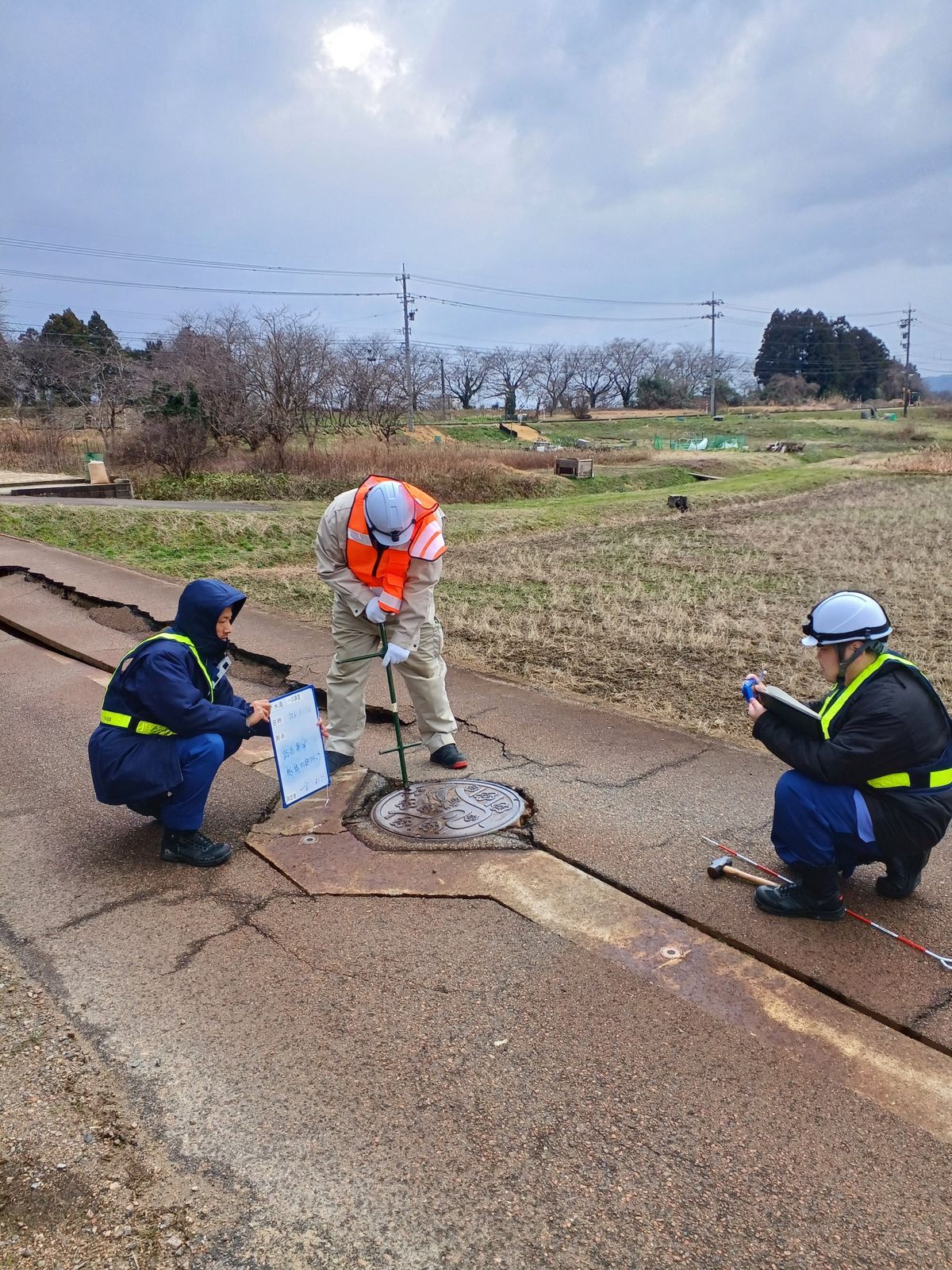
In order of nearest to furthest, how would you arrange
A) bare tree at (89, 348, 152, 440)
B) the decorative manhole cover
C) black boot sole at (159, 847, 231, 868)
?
black boot sole at (159, 847, 231, 868)
the decorative manhole cover
bare tree at (89, 348, 152, 440)

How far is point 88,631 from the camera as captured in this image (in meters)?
8.30

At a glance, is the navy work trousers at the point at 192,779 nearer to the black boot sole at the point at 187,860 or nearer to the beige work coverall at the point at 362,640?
the black boot sole at the point at 187,860

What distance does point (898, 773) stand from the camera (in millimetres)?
3262

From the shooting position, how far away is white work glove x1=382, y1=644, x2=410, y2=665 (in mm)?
4715

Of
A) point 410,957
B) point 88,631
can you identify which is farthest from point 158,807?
point 88,631

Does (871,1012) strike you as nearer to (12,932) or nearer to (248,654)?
(12,932)

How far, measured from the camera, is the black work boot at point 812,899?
3.44 meters

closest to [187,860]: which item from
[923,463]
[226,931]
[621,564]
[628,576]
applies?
[226,931]

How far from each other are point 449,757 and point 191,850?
162cm

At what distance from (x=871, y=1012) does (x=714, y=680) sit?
418 cm

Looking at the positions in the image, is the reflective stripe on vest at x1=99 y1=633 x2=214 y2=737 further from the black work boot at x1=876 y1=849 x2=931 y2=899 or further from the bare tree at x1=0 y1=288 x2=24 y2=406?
the bare tree at x1=0 y1=288 x2=24 y2=406

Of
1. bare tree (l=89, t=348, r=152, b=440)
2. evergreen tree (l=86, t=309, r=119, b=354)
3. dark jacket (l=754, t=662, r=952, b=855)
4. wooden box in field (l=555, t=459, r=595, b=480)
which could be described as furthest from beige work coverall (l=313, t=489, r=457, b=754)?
evergreen tree (l=86, t=309, r=119, b=354)

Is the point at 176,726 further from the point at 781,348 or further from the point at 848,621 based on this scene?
the point at 781,348

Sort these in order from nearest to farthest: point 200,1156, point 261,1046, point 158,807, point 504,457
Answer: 1. point 200,1156
2. point 261,1046
3. point 158,807
4. point 504,457
